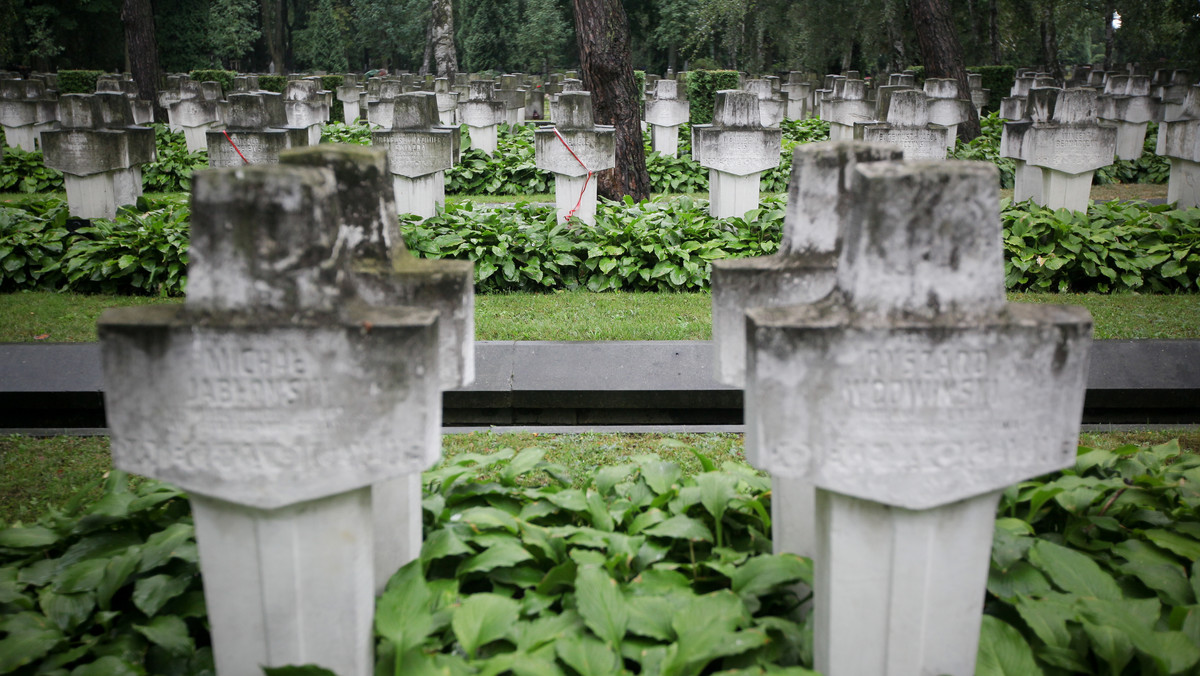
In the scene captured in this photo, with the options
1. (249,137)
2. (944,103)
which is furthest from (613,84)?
(944,103)

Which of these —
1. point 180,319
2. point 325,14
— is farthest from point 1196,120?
point 325,14

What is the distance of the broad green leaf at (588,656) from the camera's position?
9.46ft

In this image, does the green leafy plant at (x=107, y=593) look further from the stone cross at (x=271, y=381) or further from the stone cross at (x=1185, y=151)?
the stone cross at (x=1185, y=151)

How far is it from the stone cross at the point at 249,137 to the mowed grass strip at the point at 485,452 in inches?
223

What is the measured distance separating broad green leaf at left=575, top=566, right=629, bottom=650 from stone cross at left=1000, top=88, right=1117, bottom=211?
929 cm

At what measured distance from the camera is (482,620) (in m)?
3.11

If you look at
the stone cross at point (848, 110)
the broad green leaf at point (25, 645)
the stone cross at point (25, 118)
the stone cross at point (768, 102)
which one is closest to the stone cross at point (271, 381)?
the broad green leaf at point (25, 645)

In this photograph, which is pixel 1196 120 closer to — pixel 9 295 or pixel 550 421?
pixel 550 421

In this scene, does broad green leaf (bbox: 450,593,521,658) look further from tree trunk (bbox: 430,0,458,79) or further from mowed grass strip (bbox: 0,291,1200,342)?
tree trunk (bbox: 430,0,458,79)

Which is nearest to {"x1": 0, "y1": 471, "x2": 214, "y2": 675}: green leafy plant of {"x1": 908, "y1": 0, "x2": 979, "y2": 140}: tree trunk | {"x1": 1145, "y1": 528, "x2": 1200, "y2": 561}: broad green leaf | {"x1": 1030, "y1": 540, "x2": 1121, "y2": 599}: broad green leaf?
{"x1": 1030, "y1": 540, "x2": 1121, "y2": 599}: broad green leaf

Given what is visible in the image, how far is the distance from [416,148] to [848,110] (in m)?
10.9

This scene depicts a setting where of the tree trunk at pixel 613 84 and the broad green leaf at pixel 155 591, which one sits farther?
the tree trunk at pixel 613 84

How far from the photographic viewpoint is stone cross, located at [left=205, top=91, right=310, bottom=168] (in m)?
10.8

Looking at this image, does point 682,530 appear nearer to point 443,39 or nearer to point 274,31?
point 443,39
